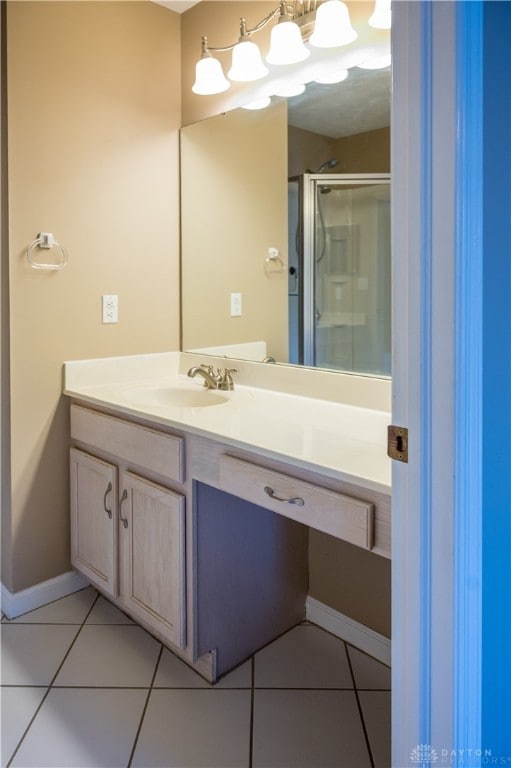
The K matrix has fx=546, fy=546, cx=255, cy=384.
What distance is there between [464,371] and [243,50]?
174cm

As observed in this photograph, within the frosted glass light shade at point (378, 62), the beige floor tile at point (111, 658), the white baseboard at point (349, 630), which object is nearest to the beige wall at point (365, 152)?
the frosted glass light shade at point (378, 62)

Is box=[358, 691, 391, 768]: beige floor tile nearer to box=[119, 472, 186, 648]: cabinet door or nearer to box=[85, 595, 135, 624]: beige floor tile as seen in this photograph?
box=[119, 472, 186, 648]: cabinet door

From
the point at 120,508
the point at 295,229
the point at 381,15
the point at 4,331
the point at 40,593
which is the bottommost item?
the point at 40,593

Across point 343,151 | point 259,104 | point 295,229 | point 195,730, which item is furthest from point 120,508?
point 259,104

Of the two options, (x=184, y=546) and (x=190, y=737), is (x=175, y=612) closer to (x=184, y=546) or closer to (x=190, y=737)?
(x=184, y=546)

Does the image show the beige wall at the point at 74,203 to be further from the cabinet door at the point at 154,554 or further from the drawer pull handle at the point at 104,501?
the cabinet door at the point at 154,554

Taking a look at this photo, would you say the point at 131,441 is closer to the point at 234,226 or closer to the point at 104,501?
the point at 104,501

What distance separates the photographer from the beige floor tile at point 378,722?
1.42 meters

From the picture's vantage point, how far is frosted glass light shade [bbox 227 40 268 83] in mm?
1989

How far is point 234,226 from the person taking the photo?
2285 millimetres

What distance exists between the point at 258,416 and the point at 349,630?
84cm

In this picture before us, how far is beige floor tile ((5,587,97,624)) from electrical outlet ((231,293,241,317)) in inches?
→ 50.6

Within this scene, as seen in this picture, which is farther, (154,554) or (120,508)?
(120,508)

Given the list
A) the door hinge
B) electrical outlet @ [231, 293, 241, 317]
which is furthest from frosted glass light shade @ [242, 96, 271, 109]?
the door hinge
